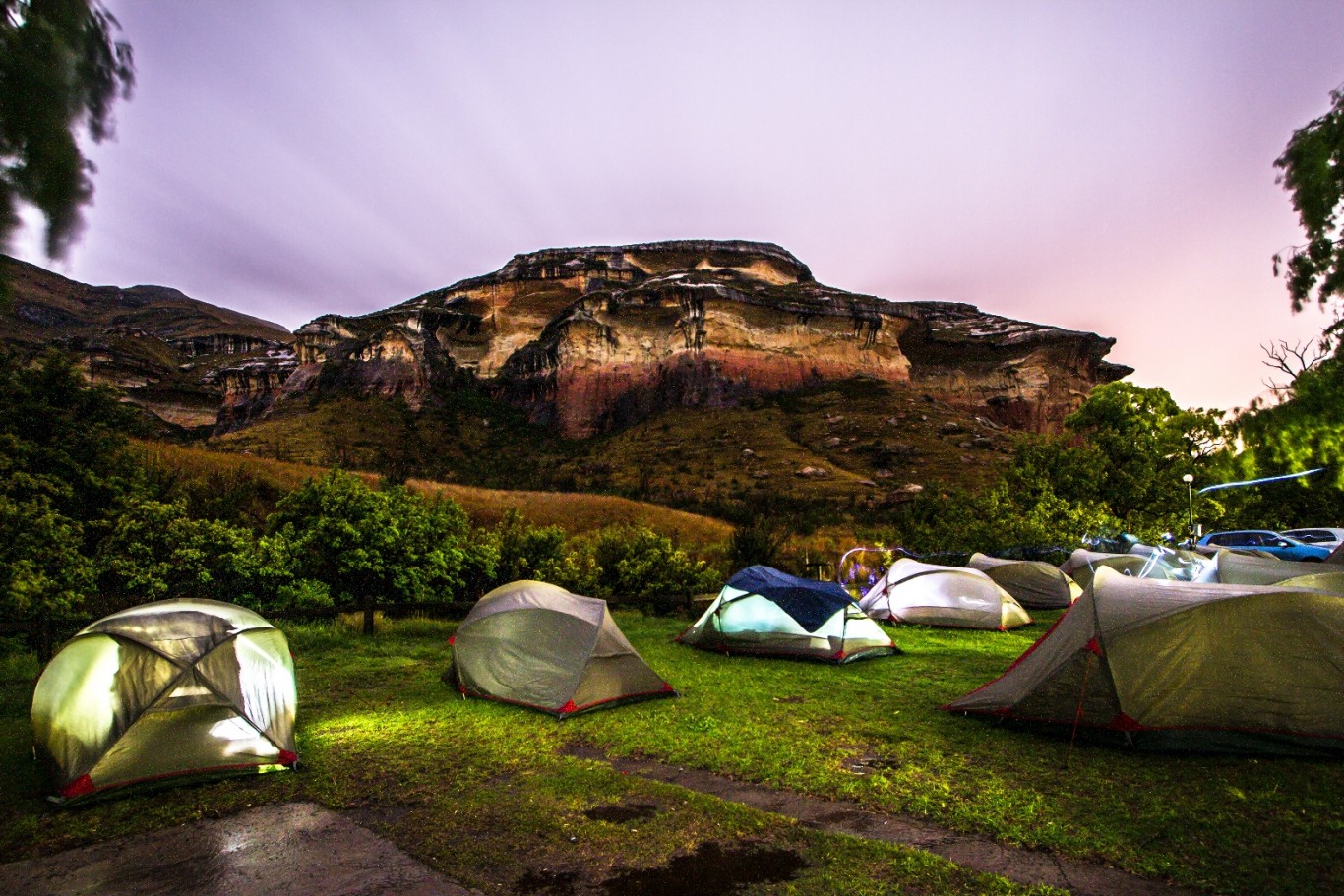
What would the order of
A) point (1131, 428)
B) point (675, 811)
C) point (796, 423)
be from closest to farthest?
point (675, 811) → point (1131, 428) → point (796, 423)

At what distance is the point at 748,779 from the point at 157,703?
4966mm

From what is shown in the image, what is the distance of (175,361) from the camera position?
325 feet

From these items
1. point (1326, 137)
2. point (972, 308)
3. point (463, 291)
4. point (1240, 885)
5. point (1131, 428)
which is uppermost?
point (463, 291)

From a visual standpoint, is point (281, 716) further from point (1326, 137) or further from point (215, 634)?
point (1326, 137)

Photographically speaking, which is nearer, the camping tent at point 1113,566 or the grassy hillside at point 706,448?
the camping tent at point 1113,566

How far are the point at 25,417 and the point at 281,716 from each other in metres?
7.63

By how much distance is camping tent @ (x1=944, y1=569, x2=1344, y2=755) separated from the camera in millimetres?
5535

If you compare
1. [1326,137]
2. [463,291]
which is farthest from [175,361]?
[1326,137]

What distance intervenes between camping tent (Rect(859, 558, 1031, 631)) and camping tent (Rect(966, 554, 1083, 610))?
2425 millimetres

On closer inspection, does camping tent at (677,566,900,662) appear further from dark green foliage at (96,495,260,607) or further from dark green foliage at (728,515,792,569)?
dark green foliage at (96,495,260,607)

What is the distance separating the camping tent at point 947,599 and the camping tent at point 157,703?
12.8m

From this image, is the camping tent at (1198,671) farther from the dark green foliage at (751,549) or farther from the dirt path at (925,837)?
the dark green foliage at (751,549)

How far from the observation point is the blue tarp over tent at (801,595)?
10.9m

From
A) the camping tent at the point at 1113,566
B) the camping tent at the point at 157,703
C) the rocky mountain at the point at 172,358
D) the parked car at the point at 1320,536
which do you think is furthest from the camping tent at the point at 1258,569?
the rocky mountain at the point at 172,358
